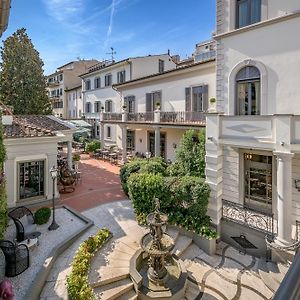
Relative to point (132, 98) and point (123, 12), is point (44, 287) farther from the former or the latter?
point (132, 98)

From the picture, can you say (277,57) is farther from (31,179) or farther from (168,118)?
(31,179)

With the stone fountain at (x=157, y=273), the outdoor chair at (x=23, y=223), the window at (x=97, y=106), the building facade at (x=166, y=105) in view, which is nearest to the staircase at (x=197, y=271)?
the stone fountain at (x=157, y=273)

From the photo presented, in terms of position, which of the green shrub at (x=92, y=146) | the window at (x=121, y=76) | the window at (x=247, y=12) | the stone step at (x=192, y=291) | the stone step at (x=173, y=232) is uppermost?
the window at (x=121, y=76)

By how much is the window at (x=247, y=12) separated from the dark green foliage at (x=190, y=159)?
603 cm

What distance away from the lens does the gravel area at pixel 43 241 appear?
27.1ft

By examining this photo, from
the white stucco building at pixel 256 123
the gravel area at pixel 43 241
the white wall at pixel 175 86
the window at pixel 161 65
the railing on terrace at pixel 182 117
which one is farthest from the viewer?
the window at pixel 161 65

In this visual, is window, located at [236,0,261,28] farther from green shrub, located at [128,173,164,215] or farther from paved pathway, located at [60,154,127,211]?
paved pathway, located at [60,154,127,211]

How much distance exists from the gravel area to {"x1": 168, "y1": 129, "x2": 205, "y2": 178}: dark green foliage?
19.7ft

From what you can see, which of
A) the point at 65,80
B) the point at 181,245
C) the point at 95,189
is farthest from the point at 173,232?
the point at 65,80

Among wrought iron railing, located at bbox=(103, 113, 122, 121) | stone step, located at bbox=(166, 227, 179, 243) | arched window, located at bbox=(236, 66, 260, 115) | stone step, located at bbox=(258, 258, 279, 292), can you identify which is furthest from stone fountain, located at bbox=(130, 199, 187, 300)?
wrought iron railing, located at bbox=(103, 113, 122, 121)

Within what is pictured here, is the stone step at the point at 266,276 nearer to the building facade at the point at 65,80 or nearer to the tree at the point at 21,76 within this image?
the tree at the point at 21,76

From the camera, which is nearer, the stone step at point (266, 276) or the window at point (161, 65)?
the stone step at point (266, 276)

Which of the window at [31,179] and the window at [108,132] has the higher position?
the window at [108,132]

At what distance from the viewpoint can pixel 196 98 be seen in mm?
20484
